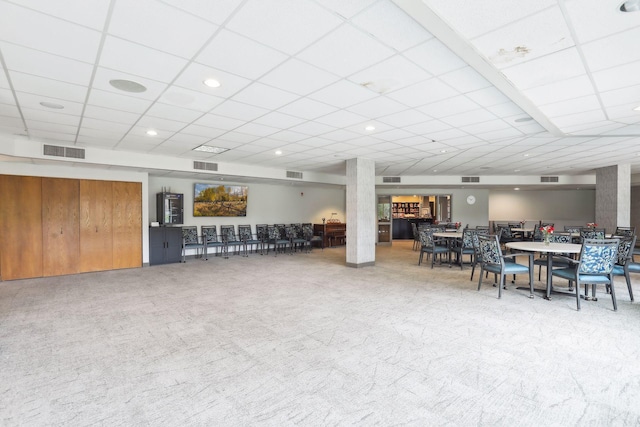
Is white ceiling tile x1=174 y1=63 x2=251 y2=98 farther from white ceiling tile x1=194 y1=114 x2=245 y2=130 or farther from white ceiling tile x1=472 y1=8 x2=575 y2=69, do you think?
white ceiling tile x1=472 y1=8 x2=575 y2=69

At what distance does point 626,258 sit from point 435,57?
194 inches

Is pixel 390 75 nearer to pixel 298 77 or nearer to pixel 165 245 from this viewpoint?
Answer: pixel 298 77

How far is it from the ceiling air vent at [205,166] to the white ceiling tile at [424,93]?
19.3 feet

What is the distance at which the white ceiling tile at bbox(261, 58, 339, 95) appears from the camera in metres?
3.17

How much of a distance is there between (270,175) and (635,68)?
Answer: 799 centimetres

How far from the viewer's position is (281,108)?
14.4 ft

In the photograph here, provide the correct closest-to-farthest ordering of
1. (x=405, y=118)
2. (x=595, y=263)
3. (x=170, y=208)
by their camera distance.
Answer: (x=595, y=263), (x=405, y=118), (x=170, y=208)

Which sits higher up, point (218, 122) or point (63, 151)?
point (218, 122)

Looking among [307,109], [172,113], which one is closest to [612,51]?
[307,109]

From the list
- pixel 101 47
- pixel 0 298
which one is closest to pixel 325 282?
pixel 101 47

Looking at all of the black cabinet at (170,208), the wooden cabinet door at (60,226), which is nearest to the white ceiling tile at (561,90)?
the black cabinet at (170,208)

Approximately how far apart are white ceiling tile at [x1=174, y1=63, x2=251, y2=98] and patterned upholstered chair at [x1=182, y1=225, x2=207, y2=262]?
6.23 m

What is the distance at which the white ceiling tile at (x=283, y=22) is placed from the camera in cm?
224

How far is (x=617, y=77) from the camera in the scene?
326 cm
